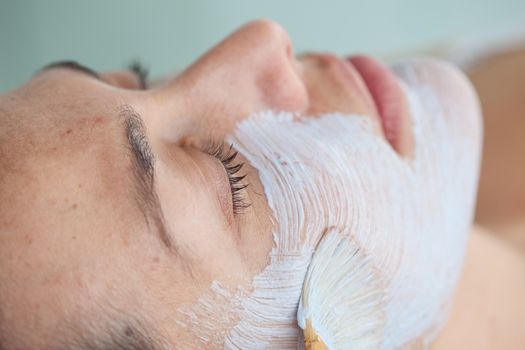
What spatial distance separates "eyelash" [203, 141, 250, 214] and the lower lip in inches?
11.1

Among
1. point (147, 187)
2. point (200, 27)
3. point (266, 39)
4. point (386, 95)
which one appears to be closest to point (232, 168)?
point (147, 187)

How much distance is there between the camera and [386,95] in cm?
91

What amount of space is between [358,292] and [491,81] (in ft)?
3.49

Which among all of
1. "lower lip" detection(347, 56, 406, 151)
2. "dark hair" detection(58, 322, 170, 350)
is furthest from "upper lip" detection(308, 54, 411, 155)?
"dark hair" detection(58, 322, 170, 350)

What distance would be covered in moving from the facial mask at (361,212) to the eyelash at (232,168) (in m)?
0.02

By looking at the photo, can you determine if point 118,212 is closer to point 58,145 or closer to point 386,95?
point 58,145

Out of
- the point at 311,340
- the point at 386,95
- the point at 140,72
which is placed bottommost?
the point at 311,340

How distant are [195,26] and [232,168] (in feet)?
5.24

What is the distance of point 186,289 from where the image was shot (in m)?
0.61

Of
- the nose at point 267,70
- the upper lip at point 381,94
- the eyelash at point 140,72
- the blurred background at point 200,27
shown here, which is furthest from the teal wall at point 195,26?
the nose at point 267,70

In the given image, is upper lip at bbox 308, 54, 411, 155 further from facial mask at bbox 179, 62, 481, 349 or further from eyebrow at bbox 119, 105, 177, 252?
eyebrow at bbox 119, 105, 177, 252

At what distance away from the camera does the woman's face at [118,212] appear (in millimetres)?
555

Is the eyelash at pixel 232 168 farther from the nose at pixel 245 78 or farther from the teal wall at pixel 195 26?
the teal wall at pixel 195 26

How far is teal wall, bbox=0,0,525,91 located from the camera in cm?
211
